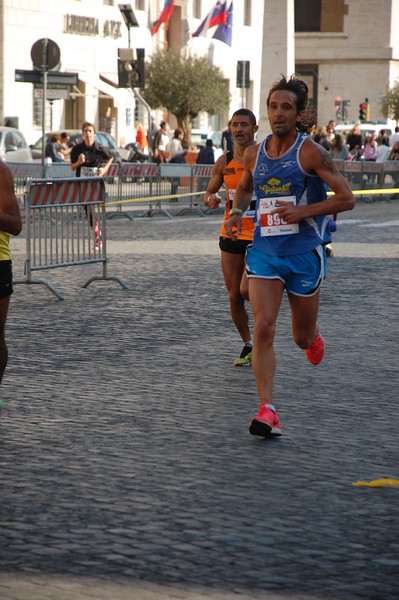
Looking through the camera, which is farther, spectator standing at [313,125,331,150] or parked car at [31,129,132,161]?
parked car at [31,129,132,161]

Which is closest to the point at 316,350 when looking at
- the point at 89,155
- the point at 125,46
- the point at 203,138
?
the point at 89,155

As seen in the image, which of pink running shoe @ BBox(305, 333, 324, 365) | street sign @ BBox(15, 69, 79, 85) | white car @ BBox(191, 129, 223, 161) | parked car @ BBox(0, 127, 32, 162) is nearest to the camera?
pink running shoe @ BBox(305, 333, 324, 365)

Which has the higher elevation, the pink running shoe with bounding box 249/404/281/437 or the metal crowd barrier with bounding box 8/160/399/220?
the pink running shoe with bounding box 249/404/281/437

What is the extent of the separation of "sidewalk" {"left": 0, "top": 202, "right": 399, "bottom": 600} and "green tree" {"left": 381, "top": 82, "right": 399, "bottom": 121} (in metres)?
67.4

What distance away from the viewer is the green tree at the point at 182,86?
57.8 metres

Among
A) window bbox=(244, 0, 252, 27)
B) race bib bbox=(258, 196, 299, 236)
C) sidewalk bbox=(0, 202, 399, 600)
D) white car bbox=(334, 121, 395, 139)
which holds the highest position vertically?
window bbox=(244, 0, 252, 27)

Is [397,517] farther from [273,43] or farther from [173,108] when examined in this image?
[173,108]

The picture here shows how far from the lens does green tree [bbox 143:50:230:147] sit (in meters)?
57.8

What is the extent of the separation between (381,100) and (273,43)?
41030 mm

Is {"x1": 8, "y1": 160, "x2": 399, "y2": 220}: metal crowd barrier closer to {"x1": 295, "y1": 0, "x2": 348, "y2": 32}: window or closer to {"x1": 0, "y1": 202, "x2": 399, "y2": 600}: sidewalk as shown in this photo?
{"x1": 0, "y1": 202, "x2": 399, "y2": 600}: sidewalk

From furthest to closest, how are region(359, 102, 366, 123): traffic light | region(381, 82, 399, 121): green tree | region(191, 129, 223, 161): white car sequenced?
region(381, 82, 399, 121): green tree → region(359, 102, 366, 123): traffic light → region(191, 129, 223, 161): white car

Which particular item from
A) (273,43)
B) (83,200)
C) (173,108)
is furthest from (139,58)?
(173,108)

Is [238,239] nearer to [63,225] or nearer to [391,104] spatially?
[63,225]

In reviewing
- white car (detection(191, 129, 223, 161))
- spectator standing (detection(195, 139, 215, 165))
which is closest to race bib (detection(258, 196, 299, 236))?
spectator standing (detection(195, 139, 215, 165))
